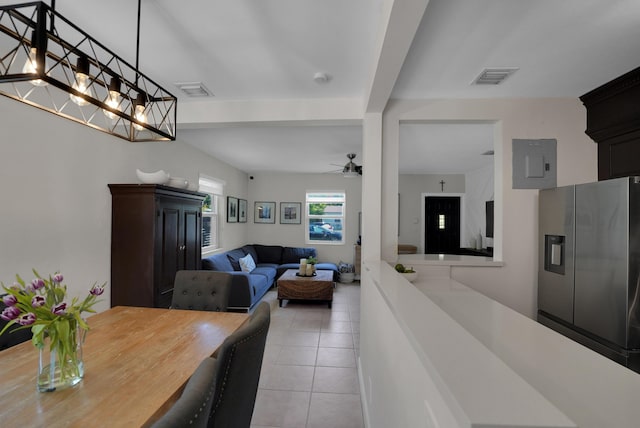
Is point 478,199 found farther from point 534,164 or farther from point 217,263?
point 217,263

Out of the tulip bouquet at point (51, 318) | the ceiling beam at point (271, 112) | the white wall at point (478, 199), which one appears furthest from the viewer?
the white wall at point (478, 199)

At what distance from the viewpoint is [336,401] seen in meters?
2.32

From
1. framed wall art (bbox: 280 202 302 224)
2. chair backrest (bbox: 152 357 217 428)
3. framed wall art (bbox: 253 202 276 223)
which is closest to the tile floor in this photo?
chair backrest (bbox: 152 357 217 428)

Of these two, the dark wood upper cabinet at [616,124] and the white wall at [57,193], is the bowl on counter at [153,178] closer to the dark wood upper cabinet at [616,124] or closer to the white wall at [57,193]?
the white wall at [57,193]

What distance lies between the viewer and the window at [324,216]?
7.25 m

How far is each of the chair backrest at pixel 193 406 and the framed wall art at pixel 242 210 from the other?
6007 millimetres

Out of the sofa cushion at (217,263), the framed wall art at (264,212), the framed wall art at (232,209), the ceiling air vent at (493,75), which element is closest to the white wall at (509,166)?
the ceiling air vent at (493,75)

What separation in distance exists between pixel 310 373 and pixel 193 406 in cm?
228

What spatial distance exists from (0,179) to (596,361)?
3.23 metres

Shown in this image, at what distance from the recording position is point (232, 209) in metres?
6.18

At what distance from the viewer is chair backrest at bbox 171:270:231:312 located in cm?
223

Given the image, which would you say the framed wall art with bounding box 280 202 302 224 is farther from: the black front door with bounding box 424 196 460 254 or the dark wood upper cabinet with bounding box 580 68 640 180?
the dark wood upper cabinet with bounding box 580 68 640 180

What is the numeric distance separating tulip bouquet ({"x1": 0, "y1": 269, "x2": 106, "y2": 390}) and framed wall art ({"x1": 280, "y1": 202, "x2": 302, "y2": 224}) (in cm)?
609

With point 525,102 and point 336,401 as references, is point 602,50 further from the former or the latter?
point 336,401
